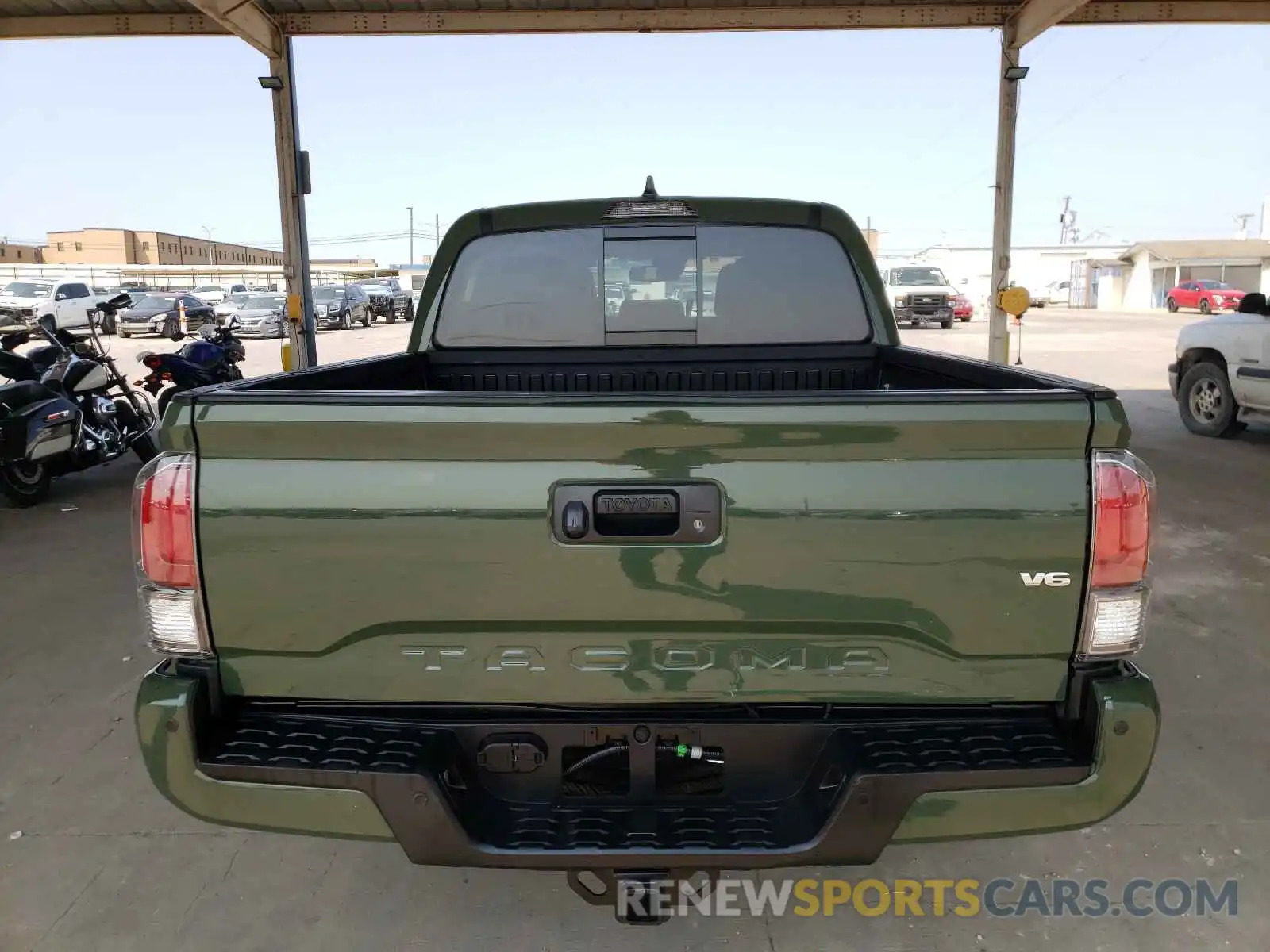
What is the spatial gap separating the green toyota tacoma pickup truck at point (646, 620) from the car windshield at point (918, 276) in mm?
31859

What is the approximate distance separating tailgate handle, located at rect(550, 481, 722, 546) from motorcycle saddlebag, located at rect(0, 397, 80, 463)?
6785 millimetres

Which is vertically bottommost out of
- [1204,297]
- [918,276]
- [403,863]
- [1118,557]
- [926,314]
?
[403,863]

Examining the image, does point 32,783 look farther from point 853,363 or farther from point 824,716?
point 853,363

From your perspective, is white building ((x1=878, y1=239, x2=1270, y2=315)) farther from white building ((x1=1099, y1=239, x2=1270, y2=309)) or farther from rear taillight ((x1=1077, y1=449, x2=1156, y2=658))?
rear taillight ((x1=1077, y1=449, x2=1156, y2=658))

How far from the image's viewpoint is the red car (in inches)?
1704

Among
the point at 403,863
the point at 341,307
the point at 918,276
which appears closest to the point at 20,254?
the point at 341,307

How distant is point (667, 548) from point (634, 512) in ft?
0.34

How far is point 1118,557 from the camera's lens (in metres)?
1.92

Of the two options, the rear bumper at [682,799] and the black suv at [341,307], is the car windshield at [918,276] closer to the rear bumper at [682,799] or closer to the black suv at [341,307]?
the black suv at [341,307]

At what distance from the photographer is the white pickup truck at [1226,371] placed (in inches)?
365

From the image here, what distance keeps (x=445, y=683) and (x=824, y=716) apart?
0.85 m

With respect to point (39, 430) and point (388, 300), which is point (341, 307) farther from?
point (39, 430)

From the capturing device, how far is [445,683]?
200 centimetres

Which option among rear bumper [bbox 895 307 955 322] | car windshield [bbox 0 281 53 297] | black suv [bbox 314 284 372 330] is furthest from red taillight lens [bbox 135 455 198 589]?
car windshield [bbox 0 281 53 297]
